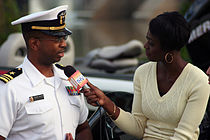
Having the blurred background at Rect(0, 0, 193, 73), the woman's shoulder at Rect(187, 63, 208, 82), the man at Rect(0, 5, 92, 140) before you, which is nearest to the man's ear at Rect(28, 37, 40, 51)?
the man at Rect(0, 5, 92, 140)

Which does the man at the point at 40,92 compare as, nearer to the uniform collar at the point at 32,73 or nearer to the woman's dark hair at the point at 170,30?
the uniform collar at the point at 32,73

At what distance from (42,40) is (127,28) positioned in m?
12.5

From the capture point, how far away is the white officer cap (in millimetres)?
2133

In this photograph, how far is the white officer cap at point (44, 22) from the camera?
213 centimetres

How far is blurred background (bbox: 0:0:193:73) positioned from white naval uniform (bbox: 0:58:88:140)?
8797 mm

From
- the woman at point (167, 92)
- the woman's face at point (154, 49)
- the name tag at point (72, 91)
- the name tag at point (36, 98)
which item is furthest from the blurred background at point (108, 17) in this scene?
the name tag at point (36, 98)

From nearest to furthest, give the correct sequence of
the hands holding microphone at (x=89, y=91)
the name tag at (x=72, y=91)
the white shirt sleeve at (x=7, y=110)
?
the white shirt sleeve at (x=7, y=110) → the hands holding microphone at (x=89, y=91) → the name tag at (x=72, y=91)

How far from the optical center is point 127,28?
14.5 meters

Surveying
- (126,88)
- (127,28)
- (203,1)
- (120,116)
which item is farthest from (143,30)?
(120,116)

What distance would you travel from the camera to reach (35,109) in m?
2.09

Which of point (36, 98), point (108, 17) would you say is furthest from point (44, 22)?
point (108, 17)

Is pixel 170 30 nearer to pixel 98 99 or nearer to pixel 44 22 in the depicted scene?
pixel 98 99

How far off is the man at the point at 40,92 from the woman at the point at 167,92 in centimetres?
16

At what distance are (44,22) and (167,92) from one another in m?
0.87
